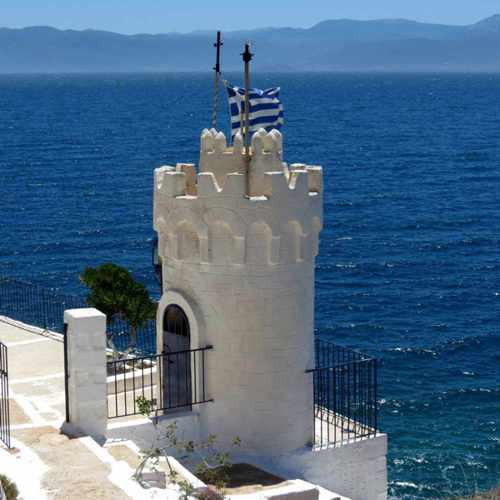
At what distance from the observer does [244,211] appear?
20516 millimetres

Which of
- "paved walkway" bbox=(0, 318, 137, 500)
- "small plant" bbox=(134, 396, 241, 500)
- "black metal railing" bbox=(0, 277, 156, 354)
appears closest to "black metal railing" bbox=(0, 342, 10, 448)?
"paved walkway" bbox=(0, 318, 137, 500)

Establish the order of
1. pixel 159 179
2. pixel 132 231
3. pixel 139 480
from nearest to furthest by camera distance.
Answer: pixel 139 480 < pixel 159 179 < pixel 132 231

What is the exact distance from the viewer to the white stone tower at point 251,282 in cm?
2070

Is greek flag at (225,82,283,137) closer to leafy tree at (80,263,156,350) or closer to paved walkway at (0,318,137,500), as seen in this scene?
paved walkway at (0,318,137,500)

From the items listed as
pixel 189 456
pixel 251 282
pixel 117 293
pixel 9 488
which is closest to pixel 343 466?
pixel 189 456

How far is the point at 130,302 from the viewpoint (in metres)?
29.9

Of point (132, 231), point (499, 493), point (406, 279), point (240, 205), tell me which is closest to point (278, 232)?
point (240, 205)

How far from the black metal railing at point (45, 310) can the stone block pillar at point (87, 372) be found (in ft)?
61.6

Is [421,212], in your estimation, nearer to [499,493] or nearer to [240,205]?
[499,493]

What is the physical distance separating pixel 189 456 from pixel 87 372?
2669mm

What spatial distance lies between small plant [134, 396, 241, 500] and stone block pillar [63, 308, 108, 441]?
840mm

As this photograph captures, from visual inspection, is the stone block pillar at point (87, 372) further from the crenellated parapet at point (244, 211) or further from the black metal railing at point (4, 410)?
the crenellated parapet at point (244, 211)

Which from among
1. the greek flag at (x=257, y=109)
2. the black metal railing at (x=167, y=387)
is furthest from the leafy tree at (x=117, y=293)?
the greek flag at (x=257, y=109)

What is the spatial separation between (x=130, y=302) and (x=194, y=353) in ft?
29.1
